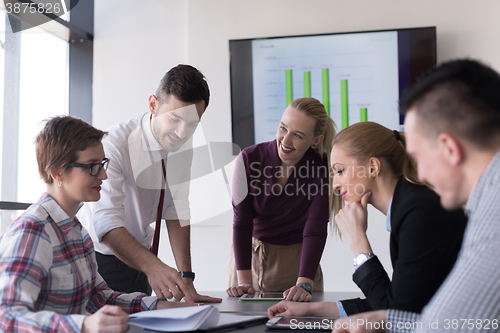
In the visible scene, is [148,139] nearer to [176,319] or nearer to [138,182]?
[138,182]

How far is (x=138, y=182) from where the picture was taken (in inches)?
68.5

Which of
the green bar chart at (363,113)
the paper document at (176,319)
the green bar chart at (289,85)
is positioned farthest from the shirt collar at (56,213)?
the green bar chart at (363,113)

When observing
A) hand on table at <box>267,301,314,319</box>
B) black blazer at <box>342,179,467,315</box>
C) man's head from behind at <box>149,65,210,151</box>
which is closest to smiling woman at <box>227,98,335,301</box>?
man's head from behind at <box>149,65,210,151</box>

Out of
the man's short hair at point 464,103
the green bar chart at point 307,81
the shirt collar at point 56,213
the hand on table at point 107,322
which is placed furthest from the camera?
the green bar chart at point 307,81

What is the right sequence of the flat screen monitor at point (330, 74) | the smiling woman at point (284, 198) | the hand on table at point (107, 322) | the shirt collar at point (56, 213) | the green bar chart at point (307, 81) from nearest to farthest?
the hand on table at point (107, 322)
the shirt collar at point (56, 213)
the smiling woman at point (284, 198)
the flat screen monitor at point (330, 74)
the green bar chart at point (307, 81)

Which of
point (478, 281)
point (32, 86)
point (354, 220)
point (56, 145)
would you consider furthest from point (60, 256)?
point (32, 86)

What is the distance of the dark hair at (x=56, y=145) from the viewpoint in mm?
1249

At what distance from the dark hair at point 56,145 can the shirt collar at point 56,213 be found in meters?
0.09

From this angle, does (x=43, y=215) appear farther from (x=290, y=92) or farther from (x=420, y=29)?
(x=420, y=29)

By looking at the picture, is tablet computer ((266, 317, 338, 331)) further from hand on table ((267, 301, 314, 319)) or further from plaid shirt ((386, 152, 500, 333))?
plaid shirt ((386, 152, 500, 333))

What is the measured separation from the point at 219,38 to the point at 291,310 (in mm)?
2307

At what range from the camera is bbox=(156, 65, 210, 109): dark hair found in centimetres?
166

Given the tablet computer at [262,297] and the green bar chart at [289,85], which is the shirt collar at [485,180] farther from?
the green bar chart at [289,85]

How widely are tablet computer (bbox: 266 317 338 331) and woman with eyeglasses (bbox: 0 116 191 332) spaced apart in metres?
0.35
